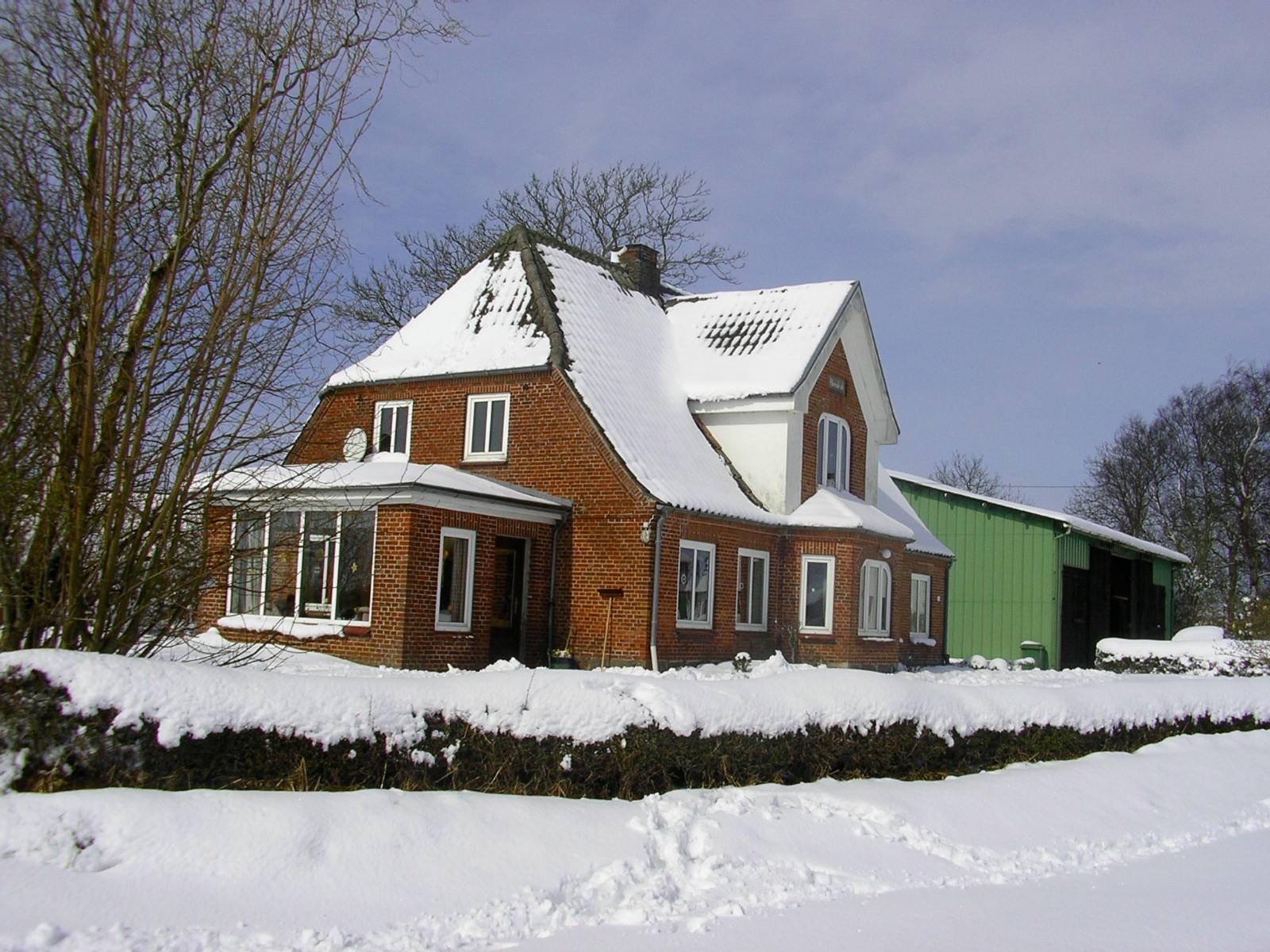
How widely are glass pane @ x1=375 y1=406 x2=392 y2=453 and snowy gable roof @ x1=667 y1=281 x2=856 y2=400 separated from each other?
5676 mm

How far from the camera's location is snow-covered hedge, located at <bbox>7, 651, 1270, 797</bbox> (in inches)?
266

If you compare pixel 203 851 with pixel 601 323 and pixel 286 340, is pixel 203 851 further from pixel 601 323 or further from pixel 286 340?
pixel 601 323

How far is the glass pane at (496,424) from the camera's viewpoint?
68.4 ft

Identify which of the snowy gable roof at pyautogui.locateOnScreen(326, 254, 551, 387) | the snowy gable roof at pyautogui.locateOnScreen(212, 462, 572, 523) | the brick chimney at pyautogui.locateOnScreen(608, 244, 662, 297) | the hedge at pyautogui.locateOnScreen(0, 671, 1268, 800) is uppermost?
the brick chimney at pyautogui.locateOnScreen(608, 244, 662, 297)

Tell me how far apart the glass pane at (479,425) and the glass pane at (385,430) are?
72.2 inches

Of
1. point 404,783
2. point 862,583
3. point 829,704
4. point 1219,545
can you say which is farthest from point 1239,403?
point 404,783

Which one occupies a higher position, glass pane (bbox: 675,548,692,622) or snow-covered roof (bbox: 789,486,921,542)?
snow-covered roof (bbox: 789,486,921,542)

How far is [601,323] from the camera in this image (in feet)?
75.6

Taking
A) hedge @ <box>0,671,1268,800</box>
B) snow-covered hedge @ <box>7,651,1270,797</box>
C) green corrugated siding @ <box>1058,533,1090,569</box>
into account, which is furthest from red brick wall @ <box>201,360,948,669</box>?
green corrugated siding @ <box>1058,533,1090,569</box>

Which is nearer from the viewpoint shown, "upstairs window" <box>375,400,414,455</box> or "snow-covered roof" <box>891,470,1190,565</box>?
"upstairs window" <box>375,400,414,455</box>

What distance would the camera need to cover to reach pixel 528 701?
8.40 m

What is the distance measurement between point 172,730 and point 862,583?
17.7 metres

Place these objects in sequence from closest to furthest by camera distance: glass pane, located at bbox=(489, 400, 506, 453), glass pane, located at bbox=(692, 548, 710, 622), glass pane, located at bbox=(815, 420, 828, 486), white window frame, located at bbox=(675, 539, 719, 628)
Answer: white window frame, located at bbox=(675, 539, 719, 628), glass pane, located at bbox=(692, 548, 710, 622), glass pane, located at bbox=(489, 400, 506, 453), glass pane, located at bbox=(815, 420, 828, 486)

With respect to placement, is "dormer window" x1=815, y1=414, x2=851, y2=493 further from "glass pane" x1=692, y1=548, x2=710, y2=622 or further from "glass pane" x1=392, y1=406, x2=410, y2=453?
"glass pane" x1=392, y1=406, x2=410, y2=453
